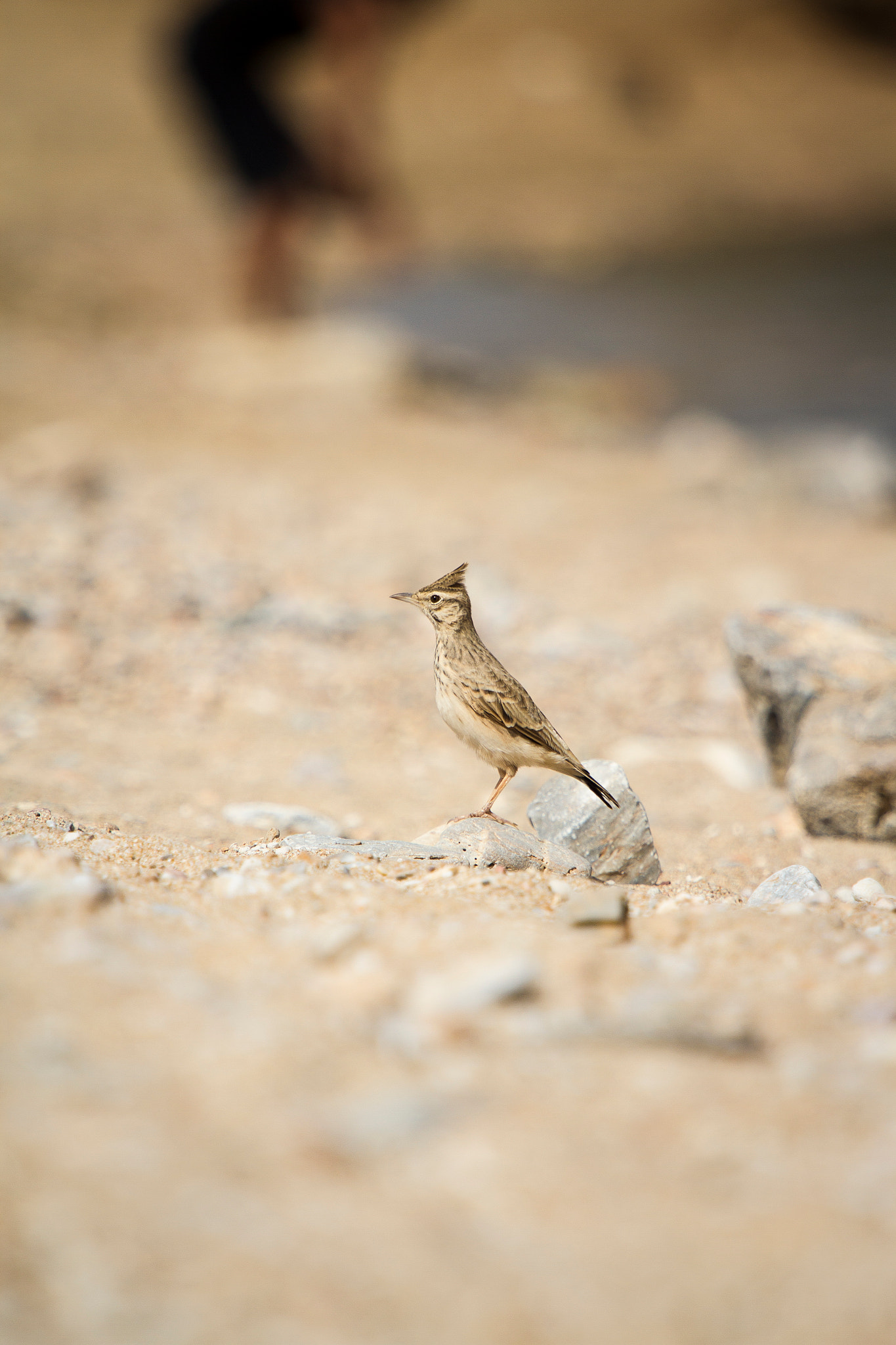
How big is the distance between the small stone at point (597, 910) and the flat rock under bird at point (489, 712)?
3.06ft

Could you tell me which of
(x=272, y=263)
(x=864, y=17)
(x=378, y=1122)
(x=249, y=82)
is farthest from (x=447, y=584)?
(x=864, y=17)

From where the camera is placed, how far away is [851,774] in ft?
14.3

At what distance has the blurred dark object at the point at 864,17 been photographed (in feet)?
147

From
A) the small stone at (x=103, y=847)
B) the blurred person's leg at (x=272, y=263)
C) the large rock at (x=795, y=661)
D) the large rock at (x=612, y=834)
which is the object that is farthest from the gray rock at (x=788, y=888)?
the blurred person's leg at (x=272, y=263)

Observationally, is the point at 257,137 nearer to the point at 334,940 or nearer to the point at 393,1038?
Answer: the point at 334,940

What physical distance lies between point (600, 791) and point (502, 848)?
558mm

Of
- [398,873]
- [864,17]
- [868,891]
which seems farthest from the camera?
[864,17]

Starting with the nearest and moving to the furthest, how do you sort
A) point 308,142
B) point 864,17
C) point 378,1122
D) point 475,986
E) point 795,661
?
point 378,1122 → point 475,986 → point 795,661 → point 308,142 → point 864,17

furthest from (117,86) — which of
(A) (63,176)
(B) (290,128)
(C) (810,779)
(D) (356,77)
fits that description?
(C) (810,779)

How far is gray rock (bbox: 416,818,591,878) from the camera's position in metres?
3.47

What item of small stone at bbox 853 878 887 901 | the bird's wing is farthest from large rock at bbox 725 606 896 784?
the bird's wing

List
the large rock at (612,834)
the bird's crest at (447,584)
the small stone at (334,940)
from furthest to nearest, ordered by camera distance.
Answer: the bird's crest at (447,584), the large rock at (612,834), the small stone at (334,940)

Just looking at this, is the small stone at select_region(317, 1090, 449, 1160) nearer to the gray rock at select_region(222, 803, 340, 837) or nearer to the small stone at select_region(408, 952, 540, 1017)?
the small stone at select_region(408, 952, 540, 1017)

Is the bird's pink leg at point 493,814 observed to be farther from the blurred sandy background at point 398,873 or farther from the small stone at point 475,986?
the small stone at point 475,986
